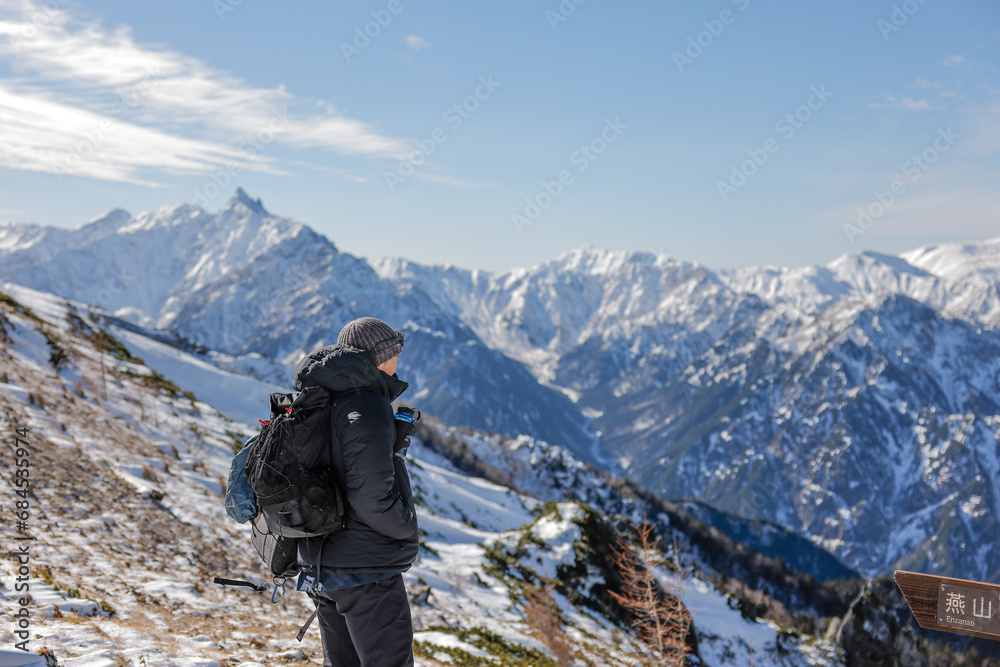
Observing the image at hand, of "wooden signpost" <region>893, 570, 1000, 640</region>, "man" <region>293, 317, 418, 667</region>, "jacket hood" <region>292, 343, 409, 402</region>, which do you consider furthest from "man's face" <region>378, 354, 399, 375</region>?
"wooden signpost" <region>893, 570, 1000, 640</region>

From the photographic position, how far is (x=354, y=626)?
17.4ft

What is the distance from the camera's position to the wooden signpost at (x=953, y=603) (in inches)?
205

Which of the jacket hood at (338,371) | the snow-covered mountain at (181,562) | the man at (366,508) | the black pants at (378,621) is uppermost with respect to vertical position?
the jacket hood at (338,371)

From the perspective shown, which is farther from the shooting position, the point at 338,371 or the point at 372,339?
the point at 372,339

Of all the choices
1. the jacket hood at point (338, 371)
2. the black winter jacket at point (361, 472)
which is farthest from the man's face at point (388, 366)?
the jacket hood at point (338, 371)

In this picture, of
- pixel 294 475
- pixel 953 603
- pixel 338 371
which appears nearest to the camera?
pixel 294 475

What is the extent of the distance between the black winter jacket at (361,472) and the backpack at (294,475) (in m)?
0.11

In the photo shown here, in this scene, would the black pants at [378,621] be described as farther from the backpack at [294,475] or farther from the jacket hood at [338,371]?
the jacket hood at [338,371]

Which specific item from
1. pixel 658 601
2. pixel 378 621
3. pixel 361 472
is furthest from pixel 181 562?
pixel 658 601

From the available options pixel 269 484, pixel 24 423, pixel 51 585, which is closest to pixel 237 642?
pixel 51 585

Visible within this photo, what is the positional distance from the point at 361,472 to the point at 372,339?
4.21 ft

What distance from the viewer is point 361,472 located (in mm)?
4926

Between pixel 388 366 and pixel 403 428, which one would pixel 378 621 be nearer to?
pixel 403 428

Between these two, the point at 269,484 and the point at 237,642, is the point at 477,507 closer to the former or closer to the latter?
the point at 237,642
